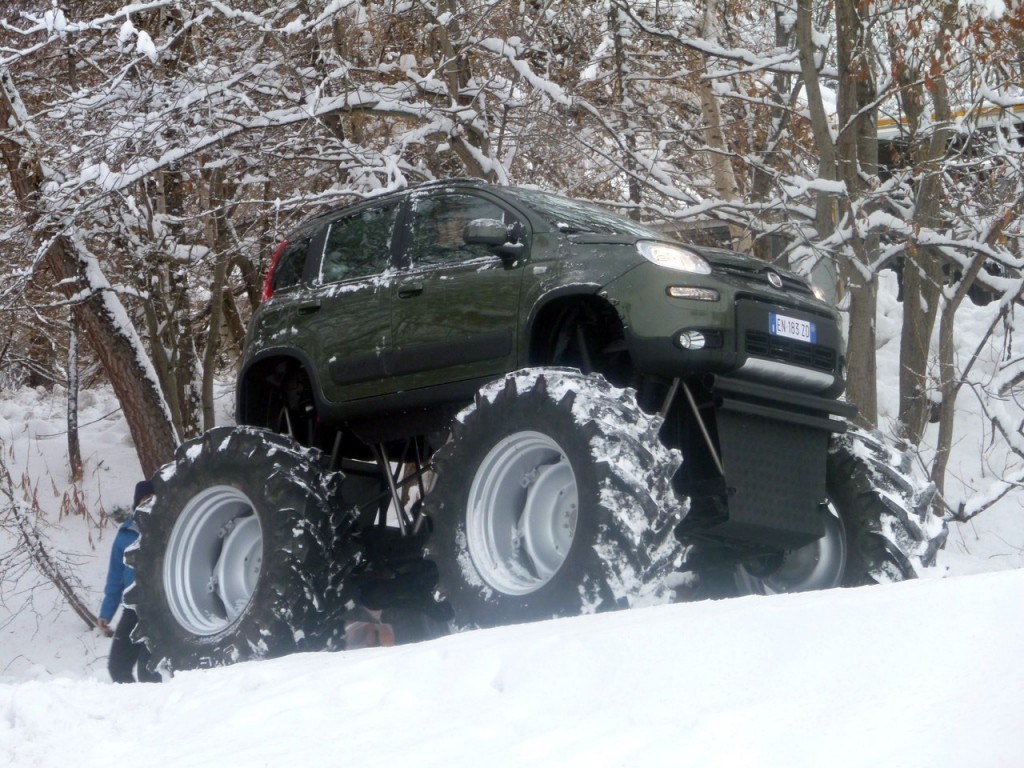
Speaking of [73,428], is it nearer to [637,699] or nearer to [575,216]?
[575,216]

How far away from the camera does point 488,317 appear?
5.90 metres

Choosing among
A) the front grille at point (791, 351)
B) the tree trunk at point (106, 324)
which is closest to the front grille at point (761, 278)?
the front grille at point (791, 351)

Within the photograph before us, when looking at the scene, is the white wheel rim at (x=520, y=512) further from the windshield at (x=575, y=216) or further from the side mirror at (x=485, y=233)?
the windshield at (x=575, y=216)

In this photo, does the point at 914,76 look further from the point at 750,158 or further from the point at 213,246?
the point at 213,246

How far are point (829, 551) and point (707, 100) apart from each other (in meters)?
9.10

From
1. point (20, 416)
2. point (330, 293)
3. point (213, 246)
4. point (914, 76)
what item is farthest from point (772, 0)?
point (20, 416)

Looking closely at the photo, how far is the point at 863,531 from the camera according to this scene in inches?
233

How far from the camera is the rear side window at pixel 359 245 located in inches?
265

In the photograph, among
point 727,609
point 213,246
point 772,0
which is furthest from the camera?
point 213,246

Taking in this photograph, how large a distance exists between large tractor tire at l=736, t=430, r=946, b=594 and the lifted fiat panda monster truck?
0.4 inches

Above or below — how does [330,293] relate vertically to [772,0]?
below

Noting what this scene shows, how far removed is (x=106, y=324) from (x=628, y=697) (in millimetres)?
9255

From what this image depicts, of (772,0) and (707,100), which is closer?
(772,0)

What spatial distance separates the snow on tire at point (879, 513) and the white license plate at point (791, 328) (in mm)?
669
